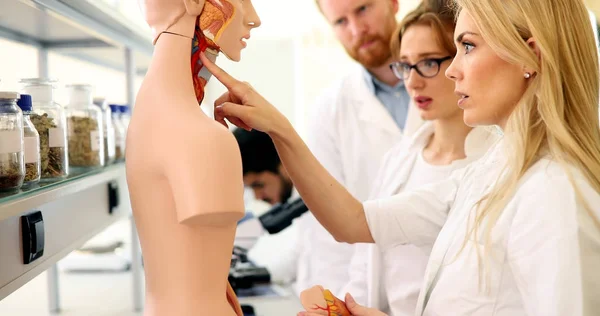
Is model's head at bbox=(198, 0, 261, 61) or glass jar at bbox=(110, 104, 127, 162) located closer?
model's head at bbox=(198, 0, 261, 61)

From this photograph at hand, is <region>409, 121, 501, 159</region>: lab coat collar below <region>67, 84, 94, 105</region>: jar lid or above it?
below

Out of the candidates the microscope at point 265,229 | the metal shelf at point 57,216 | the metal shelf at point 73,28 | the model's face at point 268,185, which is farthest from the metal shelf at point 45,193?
the model's face at point 268,185

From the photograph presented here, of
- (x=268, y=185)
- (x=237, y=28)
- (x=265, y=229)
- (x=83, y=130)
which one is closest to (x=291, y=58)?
(x=268, y=185)

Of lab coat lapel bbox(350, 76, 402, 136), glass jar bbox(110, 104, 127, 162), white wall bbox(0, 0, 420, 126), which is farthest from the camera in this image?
white wall bbox(0, 0, 420, 126)

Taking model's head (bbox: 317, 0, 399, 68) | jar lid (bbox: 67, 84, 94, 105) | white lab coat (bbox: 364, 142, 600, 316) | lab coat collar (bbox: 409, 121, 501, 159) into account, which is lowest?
white lab coat (bbox: 364, 142, 600, 316)

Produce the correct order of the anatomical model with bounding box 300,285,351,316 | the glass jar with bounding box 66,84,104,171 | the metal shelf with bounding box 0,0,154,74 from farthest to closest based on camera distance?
1. the glass jar with bounding box 66,84,104,171
2. the metal shelf with bounding box 0,0,154,74
3. the anatomical model with bounding box 300,285,351,316

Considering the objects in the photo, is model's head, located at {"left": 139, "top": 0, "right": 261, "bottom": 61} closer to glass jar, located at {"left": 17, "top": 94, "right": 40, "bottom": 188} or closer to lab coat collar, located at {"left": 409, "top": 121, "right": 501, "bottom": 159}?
glass jar, located at {"left": 17, "top": 94, "right": 40, "bottom": 188}

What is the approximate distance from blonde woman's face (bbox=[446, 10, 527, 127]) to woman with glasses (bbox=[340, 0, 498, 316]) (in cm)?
38

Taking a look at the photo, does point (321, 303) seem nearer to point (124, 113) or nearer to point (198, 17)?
point (198, 17)

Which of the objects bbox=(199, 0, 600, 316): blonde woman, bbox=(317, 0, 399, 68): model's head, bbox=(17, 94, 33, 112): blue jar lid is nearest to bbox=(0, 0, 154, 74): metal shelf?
bbox=(17, 94, 33, 112): blue jar lid

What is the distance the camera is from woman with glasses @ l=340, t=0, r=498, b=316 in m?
1.51

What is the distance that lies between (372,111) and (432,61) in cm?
53

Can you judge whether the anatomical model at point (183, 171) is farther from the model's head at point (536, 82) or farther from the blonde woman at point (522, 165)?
the model's head at point (536, 82)

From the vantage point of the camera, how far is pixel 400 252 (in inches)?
62.0
